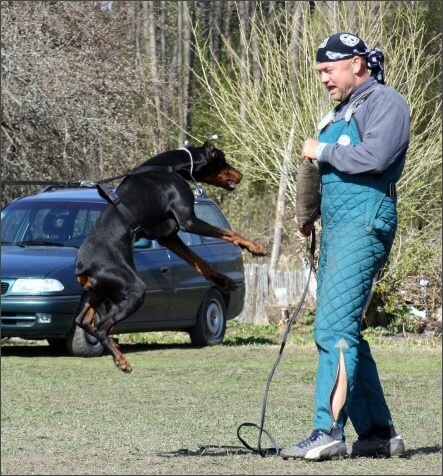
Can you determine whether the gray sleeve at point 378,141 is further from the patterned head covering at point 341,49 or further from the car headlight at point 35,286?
the car headlight at point 35,286

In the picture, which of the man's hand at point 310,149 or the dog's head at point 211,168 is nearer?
the man's hand at point 310,149

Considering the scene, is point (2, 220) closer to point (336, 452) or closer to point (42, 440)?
point (42, 440)

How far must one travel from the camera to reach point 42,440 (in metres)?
6.96

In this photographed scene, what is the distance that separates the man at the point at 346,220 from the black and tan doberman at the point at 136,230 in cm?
58

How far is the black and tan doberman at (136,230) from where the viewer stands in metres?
6.32

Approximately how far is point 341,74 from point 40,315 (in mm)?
6894

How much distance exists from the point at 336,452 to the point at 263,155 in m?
13.5

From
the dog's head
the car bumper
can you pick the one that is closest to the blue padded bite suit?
the dog's head

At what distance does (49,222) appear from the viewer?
1304 centimetres

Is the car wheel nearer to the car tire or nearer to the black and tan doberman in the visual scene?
the car tire

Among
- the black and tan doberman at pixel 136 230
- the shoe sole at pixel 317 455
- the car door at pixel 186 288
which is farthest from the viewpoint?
the car door at pixel 186 288

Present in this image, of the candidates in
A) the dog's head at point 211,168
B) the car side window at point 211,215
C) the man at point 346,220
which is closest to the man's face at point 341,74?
the man at point 346,220

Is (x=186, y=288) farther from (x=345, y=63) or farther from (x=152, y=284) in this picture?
(x=345, y=63)

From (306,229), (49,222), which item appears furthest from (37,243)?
(306,229)
